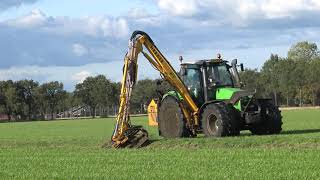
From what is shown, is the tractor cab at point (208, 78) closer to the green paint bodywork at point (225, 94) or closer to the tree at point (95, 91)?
the green paint bodywork at point (225, 94)

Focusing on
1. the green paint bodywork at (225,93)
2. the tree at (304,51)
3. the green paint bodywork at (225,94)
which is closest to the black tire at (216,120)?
the green paint bodywork at (225,94)

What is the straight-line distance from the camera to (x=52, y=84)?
465 ft

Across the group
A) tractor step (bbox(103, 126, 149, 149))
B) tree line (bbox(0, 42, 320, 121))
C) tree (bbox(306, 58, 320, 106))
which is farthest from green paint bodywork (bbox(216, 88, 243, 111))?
tree line (bbox(0, 42, 320, 121))

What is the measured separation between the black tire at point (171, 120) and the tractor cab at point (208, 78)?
83 cm

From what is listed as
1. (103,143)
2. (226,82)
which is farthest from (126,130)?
(226,82)

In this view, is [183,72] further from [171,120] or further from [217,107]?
A: [217,107]

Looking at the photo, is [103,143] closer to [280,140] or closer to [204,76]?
[204,76]

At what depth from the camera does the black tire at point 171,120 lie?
74.6 feet

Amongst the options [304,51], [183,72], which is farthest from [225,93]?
[304,51]

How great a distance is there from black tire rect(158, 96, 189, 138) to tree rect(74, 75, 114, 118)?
11566 cm

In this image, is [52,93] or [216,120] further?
[52,93]

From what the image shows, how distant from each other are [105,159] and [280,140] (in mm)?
5785

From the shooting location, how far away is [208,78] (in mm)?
22719

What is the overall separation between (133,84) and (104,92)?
386 ft
